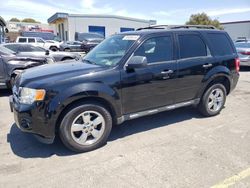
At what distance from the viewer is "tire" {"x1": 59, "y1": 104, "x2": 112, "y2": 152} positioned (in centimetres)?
335

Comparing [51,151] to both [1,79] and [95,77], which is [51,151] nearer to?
[95,77]

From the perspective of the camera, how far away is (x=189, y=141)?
3.87 metres

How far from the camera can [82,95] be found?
3350 millimetres

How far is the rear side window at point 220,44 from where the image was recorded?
4.82 metres

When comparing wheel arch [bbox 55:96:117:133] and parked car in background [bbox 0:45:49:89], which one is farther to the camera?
parked car in background [bbox 0:45:49:89]

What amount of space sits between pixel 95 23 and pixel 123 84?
124 feet

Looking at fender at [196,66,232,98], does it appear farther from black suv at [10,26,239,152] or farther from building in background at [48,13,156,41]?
building in background at [48,13,156,41]

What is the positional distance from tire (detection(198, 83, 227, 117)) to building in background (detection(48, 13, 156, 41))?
118ft

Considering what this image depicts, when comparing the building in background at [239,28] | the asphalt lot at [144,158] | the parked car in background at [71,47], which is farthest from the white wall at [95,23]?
the asphalt lot at [144,158]

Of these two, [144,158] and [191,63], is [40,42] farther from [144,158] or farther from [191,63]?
[144,158]

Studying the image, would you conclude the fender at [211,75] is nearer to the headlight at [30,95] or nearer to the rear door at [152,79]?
the rear door at [152,79]

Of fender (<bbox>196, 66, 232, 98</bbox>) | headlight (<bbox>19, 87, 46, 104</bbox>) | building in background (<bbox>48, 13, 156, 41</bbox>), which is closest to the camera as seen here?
headlight (<bbox>19, 87, 46, 104</bbox>)

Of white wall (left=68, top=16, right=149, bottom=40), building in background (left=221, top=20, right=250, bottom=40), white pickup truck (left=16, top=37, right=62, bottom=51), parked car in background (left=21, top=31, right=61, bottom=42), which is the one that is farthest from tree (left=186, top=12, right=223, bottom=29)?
white pickup truck (left=16, top=37, right=62, bottom=51)

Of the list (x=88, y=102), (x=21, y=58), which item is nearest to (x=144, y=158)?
(x=88, y=102)
